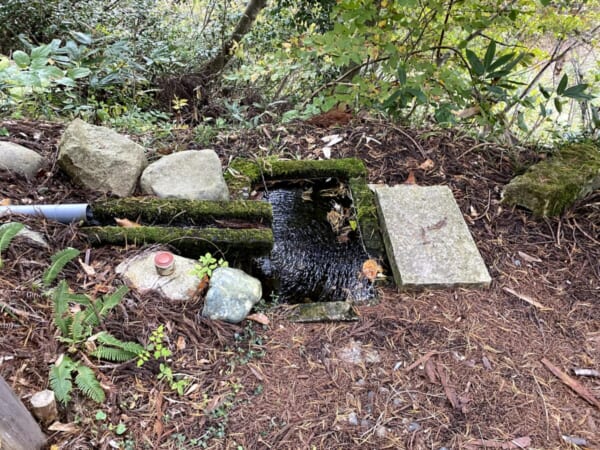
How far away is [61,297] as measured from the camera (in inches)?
61.9

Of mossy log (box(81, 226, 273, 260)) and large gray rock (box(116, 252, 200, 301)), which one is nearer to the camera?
large gray rock (box(116, 252, 200, 301))

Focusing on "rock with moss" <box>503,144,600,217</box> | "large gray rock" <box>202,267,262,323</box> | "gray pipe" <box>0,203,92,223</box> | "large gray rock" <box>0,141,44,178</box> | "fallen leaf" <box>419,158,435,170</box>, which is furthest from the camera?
"fallen leaf" <box>419,158,435,170</box>

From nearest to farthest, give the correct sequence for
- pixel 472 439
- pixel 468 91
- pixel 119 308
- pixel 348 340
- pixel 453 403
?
pixel 472 439 → pixel 453 403 → pixel 119 308 → pixel 348 340 → pixel 468 91

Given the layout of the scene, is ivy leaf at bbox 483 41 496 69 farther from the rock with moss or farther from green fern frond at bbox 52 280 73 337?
green fern frond at bbox 52 280 73 337

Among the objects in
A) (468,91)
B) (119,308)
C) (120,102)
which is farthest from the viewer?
(120,102)

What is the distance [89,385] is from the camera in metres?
1.44

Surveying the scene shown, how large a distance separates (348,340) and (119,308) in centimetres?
111

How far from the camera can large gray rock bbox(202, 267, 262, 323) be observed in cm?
189

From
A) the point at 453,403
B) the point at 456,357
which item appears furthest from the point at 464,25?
the point at 453,403

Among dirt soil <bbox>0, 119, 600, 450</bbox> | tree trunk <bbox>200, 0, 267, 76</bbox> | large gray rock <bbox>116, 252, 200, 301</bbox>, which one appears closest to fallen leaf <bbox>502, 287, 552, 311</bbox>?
dirt soil <bbox>0, 119, 600, 450</bbox>

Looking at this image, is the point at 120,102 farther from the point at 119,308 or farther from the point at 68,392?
the point at 68,392

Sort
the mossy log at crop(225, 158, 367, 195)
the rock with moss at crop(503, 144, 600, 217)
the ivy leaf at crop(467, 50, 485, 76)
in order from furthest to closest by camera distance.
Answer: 1. the mossy log at crop(225, 158, 367, 195)
2. the ivy leaf at crop(467, 50, 485, 76)
3. the rock with moss at crop(503, 144, 600, 217)

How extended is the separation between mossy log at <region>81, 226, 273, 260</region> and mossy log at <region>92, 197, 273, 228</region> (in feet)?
0.45

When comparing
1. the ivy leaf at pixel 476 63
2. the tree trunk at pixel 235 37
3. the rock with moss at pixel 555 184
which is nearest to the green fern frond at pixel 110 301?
the rock with moss at pixel 555 184
